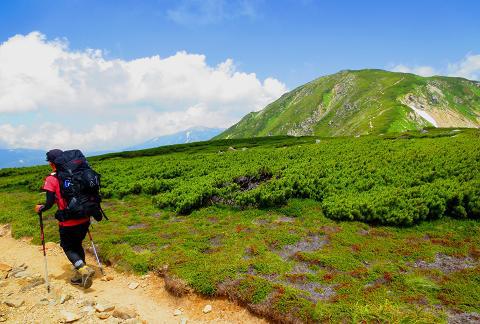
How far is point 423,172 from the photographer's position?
22.2 m

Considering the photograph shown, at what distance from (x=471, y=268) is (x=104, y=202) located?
24.4 m

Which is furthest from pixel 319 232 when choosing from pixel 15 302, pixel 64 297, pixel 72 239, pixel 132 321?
pixel 15 302

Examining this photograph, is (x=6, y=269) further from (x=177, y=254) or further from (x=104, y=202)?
(x=104, y=202)

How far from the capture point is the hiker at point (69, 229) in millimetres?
12203

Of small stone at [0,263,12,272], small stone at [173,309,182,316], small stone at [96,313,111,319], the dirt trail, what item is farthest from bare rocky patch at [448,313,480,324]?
small stone at [0,263,12,272]

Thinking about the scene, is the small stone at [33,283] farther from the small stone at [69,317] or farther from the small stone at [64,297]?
the small stone at [69,317]

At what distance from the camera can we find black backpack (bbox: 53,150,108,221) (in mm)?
12164

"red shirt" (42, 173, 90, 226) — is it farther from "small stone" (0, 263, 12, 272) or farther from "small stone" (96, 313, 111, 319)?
"small stone" (0, 263, 12, 272)

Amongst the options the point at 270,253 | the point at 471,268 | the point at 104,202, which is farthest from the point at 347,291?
the point at 104,202

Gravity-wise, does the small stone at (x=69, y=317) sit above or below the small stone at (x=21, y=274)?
below

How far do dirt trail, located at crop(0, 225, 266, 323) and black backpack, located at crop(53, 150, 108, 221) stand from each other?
9.98 feet

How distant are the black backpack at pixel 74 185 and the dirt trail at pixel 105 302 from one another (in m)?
3.04

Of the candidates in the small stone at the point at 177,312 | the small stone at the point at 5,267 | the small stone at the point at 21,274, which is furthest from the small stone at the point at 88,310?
the small stone at the point at 5,267

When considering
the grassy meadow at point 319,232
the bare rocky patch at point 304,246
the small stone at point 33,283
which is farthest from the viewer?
the bare rocky patch at point 304,246
